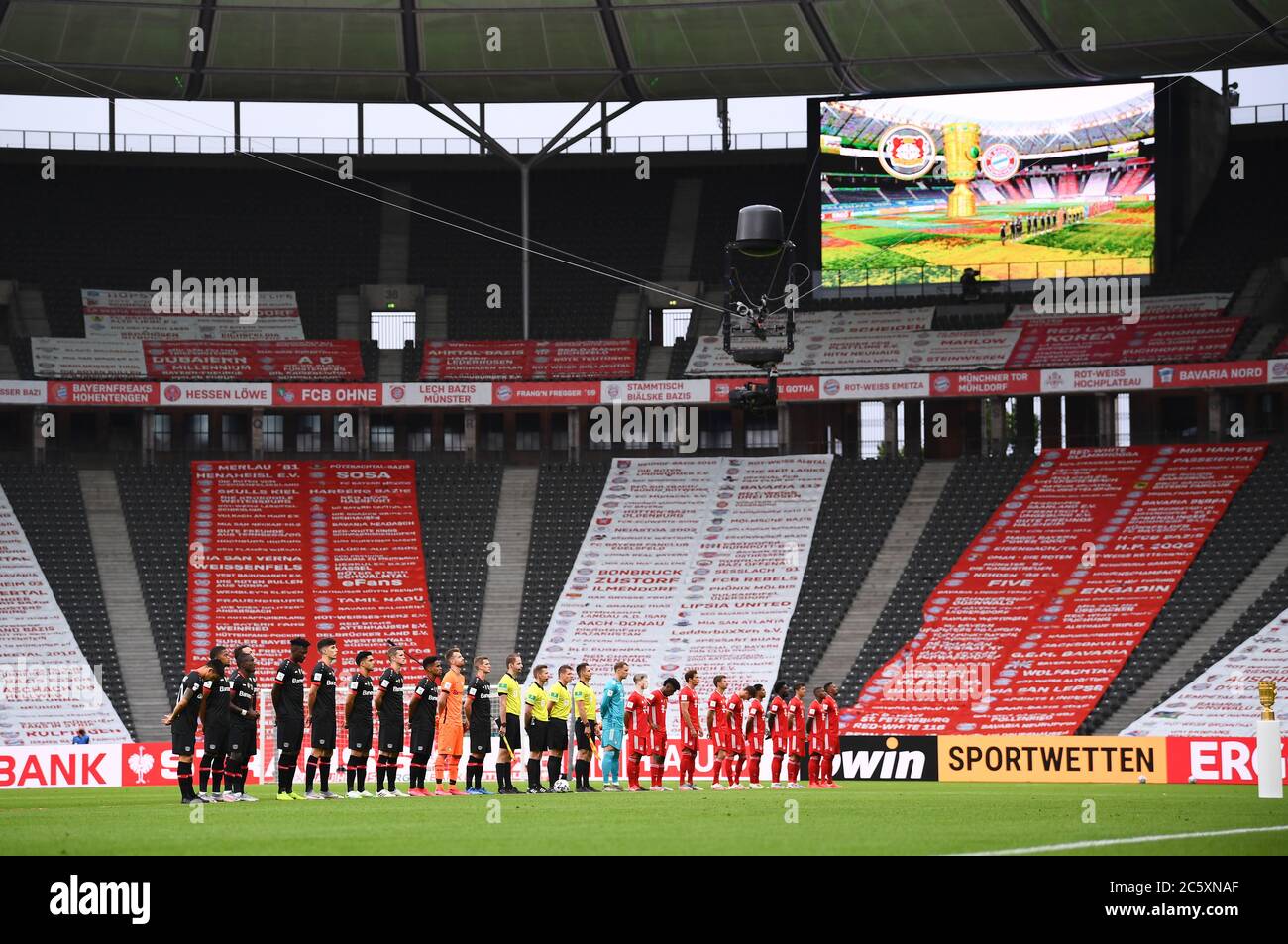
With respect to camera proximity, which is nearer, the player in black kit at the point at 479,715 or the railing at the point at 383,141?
the player in black kit at the point at 479,715

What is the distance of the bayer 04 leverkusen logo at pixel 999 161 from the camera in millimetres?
47781

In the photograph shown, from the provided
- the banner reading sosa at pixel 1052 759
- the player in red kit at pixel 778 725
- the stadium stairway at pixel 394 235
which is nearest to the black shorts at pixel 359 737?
the player in red kit at pixel 778 725

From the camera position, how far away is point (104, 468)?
49.2 metres

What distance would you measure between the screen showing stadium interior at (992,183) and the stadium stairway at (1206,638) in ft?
32.8

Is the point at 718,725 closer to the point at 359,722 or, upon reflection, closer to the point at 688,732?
the point at 688,732

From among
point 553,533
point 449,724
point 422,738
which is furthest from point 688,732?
point 553,533

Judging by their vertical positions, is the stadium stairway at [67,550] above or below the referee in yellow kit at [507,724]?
above

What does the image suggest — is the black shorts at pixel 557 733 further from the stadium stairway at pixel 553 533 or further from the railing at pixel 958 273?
the railing at pixel 958 273

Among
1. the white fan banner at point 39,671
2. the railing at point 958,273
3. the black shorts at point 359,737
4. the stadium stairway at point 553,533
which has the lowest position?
the black shorts at point 359,737

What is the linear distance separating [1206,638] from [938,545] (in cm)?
807

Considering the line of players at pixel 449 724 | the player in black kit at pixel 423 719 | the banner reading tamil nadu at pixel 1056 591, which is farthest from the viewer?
the banner reading tamil nadu at pixel 1056 591
